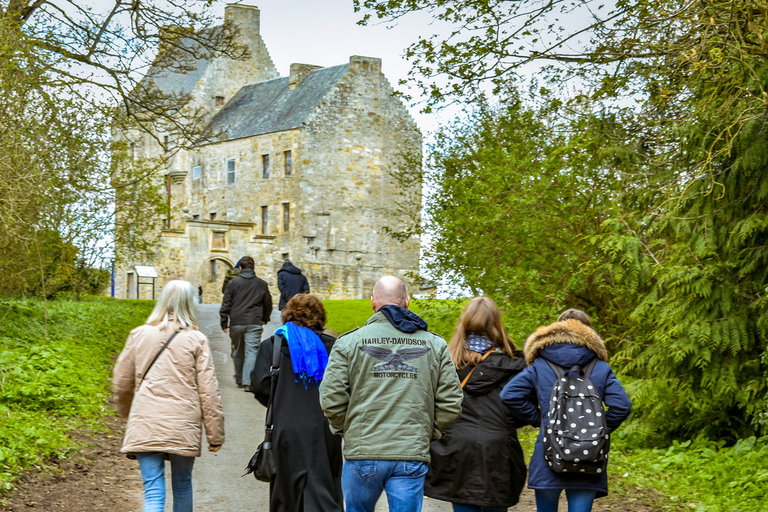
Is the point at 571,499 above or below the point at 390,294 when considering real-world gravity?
below

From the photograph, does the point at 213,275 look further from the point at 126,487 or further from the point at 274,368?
the point at 274,368

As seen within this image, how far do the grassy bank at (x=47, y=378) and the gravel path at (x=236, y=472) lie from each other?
1.55 metres

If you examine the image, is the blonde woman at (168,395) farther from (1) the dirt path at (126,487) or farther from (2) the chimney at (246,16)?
(2) the chimney at (246,16)

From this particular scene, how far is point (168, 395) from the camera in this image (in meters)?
6.01

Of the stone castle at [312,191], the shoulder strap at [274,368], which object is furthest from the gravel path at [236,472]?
the stone castle at [312,191]

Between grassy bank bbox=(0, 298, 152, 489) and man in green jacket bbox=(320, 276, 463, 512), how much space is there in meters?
4.01

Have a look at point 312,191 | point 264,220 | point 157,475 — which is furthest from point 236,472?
point 264,220

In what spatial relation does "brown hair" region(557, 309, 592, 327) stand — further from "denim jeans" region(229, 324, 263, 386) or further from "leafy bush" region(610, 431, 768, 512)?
"denim jeans" region(229, 324, 263, 386)

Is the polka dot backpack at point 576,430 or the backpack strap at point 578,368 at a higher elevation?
the backpack strap at point 578,368

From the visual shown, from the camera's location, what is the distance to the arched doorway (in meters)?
51.1

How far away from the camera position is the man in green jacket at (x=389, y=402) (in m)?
5.17

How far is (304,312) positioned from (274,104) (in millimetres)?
52147

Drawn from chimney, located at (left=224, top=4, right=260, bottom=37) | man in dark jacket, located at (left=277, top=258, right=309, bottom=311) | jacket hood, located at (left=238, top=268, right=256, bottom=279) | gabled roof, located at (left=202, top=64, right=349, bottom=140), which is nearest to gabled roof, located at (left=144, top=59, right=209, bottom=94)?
gabled roof, located at (left=202, top=64, right=349, bottom=140)

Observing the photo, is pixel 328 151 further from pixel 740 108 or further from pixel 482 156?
pixel 740 108
